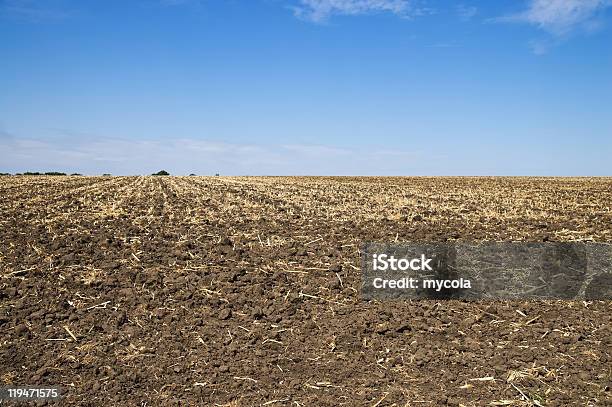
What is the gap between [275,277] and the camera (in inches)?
326

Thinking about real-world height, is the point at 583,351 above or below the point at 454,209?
below

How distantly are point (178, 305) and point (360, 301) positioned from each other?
2605mm

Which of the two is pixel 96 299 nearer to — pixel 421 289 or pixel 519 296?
pixel 421 289

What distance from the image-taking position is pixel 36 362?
5.93m

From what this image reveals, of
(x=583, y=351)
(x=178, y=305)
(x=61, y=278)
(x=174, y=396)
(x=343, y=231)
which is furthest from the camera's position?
(x=343, y=231)

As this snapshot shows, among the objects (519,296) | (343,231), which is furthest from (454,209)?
(519,296)

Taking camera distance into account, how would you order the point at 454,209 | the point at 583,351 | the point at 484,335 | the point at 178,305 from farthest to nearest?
1. the point at 454,209
2. the point at 178,305
3. the point at 484,335
4. the point at 583,351

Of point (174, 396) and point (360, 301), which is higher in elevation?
point (360, 301)

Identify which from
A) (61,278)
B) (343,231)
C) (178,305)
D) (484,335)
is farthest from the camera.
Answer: (343,231)

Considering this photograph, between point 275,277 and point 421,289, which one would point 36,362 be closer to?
point 275,277

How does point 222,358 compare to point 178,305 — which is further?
point 178,305

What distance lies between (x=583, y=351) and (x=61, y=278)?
295 inches

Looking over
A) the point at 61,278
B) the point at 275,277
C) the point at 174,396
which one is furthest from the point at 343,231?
the point at 174,396

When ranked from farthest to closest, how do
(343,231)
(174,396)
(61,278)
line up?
(343,231)
(61,278)
(174,396)
